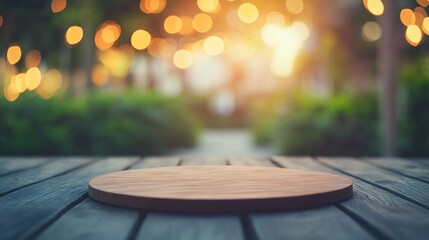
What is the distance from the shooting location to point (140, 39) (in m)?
12.8

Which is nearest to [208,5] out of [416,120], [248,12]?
[248,12]

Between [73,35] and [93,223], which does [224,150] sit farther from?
[93,223]

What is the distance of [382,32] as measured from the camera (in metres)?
4.93

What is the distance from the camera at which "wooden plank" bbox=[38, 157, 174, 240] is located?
780mm

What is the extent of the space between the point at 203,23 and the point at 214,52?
10.3ft

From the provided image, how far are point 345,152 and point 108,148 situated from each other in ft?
11.5

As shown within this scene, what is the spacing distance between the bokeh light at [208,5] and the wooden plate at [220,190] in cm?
1056

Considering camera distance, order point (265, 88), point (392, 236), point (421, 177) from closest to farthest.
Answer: point (392, 236) → point (421, 177) → point (265, 88)

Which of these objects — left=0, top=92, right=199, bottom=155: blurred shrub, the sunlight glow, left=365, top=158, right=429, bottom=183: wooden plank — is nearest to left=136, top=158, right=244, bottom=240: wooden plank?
left=365, top=158, right=429, bottom=183: wooden plank

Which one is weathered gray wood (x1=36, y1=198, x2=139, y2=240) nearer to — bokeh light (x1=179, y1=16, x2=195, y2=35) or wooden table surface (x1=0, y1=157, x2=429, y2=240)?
wooden table surface (x1=0, y1=157, x2=429, y2=240)

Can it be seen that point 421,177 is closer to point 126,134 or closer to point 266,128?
point 126,134

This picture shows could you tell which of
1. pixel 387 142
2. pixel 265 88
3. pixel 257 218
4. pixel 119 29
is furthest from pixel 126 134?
pixel 265 88

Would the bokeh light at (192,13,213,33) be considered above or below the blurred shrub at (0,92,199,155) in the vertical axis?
above

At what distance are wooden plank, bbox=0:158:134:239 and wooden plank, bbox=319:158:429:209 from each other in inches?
32.3
